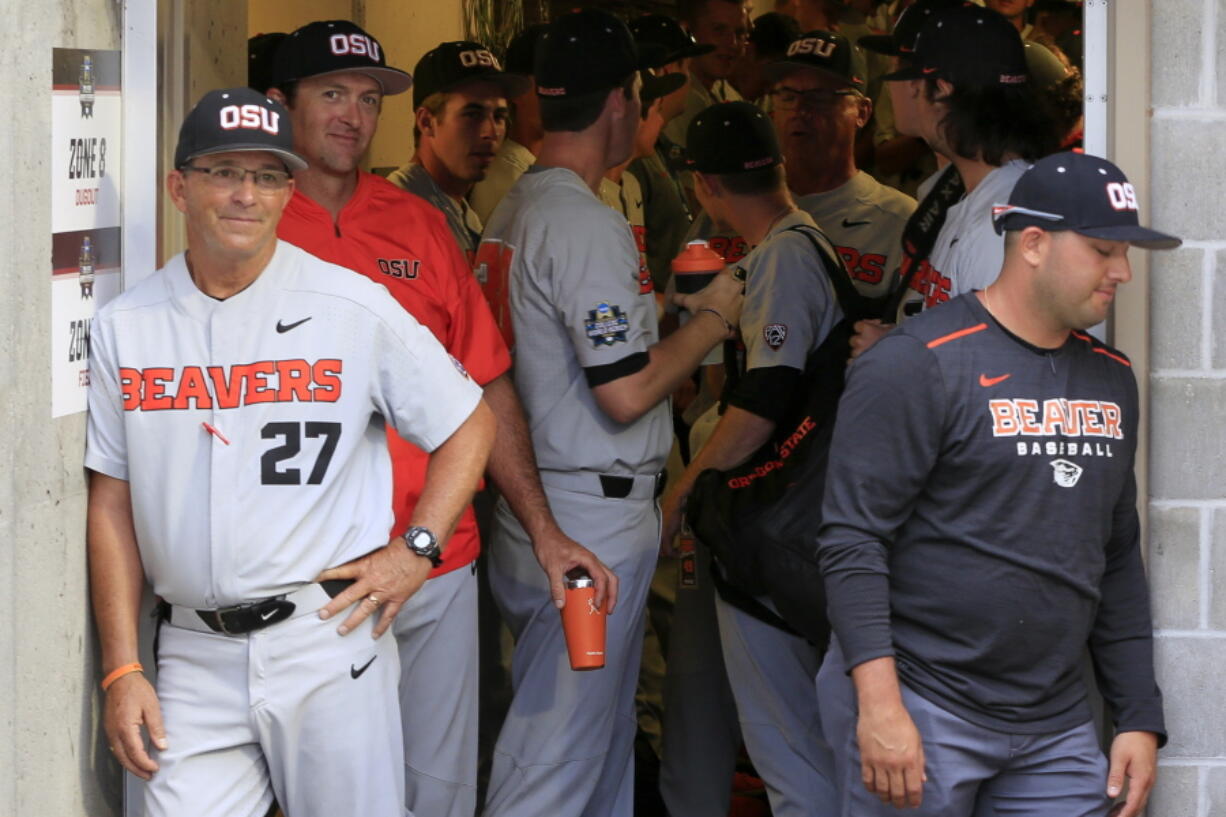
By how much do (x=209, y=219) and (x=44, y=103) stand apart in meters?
0.37

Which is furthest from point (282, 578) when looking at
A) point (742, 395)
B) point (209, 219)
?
point (742, 395)

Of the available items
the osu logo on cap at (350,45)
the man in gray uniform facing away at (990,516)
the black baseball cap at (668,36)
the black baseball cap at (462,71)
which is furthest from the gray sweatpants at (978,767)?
the black baseball cap at (462,71)

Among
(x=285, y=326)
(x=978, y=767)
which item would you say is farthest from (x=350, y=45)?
(x=978, y=767)

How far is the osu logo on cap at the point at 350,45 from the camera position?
12.6ft

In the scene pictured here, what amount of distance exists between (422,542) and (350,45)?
4.26 feet

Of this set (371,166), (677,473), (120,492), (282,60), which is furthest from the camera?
(371,166)

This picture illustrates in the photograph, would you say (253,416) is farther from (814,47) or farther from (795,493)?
(814,47)

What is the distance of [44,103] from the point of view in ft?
10.0

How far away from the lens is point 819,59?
524 cm

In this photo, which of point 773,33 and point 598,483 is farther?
point 773,33

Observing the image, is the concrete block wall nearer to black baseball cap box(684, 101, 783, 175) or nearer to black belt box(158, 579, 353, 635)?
black baseball cap box(684, 101, 783, 175)

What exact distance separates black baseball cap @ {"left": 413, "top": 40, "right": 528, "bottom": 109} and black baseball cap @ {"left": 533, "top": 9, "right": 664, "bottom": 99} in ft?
4.89

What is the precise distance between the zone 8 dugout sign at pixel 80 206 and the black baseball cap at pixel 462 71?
7.81ft

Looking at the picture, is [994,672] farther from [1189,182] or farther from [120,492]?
[120,492]
